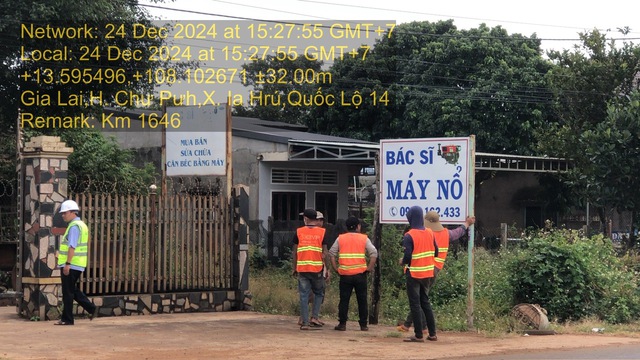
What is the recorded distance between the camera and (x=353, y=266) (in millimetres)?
12836

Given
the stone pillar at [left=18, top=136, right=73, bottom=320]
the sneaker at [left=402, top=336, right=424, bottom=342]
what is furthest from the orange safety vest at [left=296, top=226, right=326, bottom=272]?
the stone pillar at [left=18, top=136, right=73, bottom=320]

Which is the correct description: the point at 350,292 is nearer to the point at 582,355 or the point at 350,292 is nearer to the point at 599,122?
the point at 582,355

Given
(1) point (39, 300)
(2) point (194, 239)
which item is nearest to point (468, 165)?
(2) point (194, 239)

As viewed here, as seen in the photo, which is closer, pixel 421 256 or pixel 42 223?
pixel 421 256

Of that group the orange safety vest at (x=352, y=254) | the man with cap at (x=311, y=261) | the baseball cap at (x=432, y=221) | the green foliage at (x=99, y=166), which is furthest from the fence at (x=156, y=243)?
the green foliage at (x=99, y=166)

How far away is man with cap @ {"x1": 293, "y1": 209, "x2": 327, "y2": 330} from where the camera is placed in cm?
1308

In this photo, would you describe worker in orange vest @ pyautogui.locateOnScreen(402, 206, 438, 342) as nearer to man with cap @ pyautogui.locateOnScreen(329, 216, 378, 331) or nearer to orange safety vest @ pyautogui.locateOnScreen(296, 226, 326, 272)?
man with cap @ pyautogui.locateOnScreen(329, 216, 378, 331)

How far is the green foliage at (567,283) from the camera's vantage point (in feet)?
46.4

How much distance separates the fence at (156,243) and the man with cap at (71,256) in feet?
2.94

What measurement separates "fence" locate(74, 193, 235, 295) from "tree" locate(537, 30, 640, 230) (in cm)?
1372

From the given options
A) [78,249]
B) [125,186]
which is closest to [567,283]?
[78,249]

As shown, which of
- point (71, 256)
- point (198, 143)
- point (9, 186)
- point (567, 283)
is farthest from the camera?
point (9, 186)

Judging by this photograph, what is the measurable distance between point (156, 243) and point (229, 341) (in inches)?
140

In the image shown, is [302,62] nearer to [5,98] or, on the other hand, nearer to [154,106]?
[154,106]
